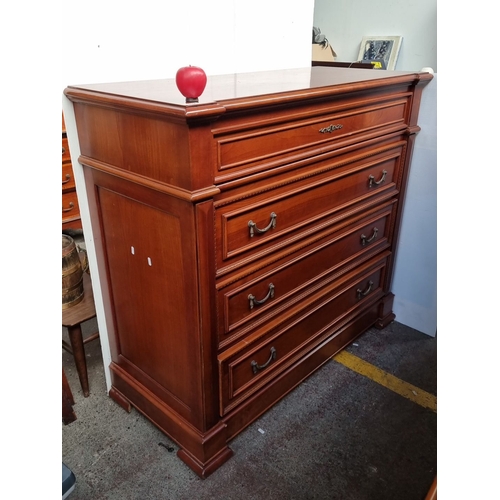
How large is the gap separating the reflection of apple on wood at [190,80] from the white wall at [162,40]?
1.82 feet

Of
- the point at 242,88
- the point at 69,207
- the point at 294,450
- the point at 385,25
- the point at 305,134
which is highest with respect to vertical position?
the point at 385,25

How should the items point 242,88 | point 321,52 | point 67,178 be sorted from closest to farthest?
point 242,88 → point 67,178 → point 321,52

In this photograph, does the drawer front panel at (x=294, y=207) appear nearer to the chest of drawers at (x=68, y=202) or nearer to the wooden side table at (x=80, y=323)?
the wooden side table at (x=80, y=323)

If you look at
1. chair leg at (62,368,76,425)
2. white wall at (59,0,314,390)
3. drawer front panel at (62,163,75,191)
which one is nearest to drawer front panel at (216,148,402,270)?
white wall at (59,0,314,390)

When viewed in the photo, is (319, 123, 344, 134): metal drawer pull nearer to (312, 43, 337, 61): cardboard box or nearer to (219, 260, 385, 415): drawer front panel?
(219, 260, 385, 415): drawer front panel

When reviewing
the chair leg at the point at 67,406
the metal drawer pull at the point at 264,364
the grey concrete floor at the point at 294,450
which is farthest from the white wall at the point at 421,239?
the chair leg at the point at 67,406

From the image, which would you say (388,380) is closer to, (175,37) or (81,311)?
(81,311)

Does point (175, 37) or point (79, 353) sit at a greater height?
point (175, 37)

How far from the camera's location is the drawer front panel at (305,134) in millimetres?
1327

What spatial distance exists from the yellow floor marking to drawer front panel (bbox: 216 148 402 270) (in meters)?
0.79

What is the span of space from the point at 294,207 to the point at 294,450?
0.94 m

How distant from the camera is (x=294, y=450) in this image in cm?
174

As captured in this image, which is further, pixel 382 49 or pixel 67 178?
pixel 382 49

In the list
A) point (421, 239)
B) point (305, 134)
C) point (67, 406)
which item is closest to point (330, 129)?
point (305, 134)
